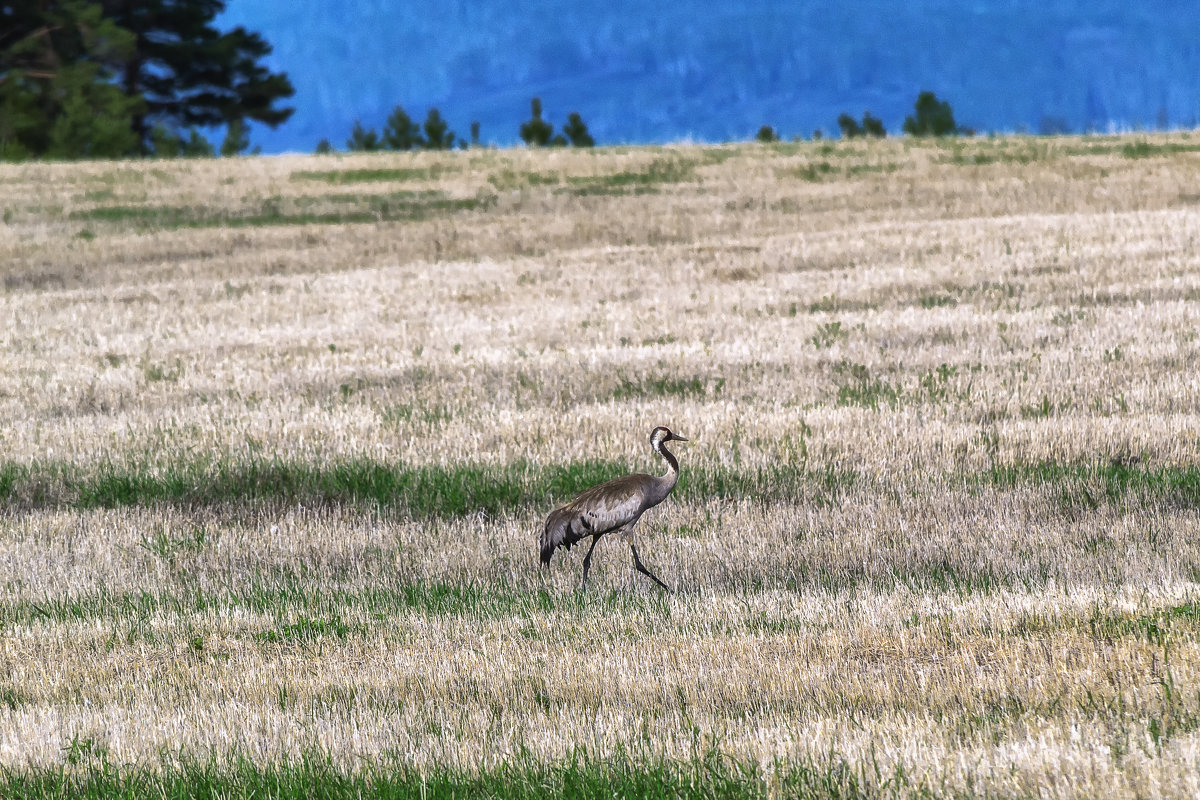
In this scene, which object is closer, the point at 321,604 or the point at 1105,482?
the point at 321,604

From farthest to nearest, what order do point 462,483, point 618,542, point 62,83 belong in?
point 62,83, point 462,483, point 618,542

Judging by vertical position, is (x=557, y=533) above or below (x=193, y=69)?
below

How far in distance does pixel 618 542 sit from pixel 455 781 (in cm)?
420

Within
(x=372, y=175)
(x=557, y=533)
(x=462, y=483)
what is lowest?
(x=557, y=533)

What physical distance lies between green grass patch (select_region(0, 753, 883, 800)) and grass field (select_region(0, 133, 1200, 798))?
0.02m

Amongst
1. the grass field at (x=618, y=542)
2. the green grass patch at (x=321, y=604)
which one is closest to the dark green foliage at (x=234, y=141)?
the grass field at (x=618, y=542)

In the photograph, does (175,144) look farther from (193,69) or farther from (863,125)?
(863,125)

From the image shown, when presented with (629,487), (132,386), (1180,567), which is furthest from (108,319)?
(1180,567)

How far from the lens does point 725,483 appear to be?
31.6 feet

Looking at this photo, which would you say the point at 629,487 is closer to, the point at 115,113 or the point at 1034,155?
the point at 1034,155

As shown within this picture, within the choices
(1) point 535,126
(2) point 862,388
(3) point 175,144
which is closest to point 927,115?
(1) point 535,126

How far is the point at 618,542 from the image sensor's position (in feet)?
28.1

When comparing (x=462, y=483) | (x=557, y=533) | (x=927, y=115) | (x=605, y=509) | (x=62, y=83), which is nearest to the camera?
(x=605, y=509)

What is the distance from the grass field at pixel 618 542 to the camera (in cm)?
473
